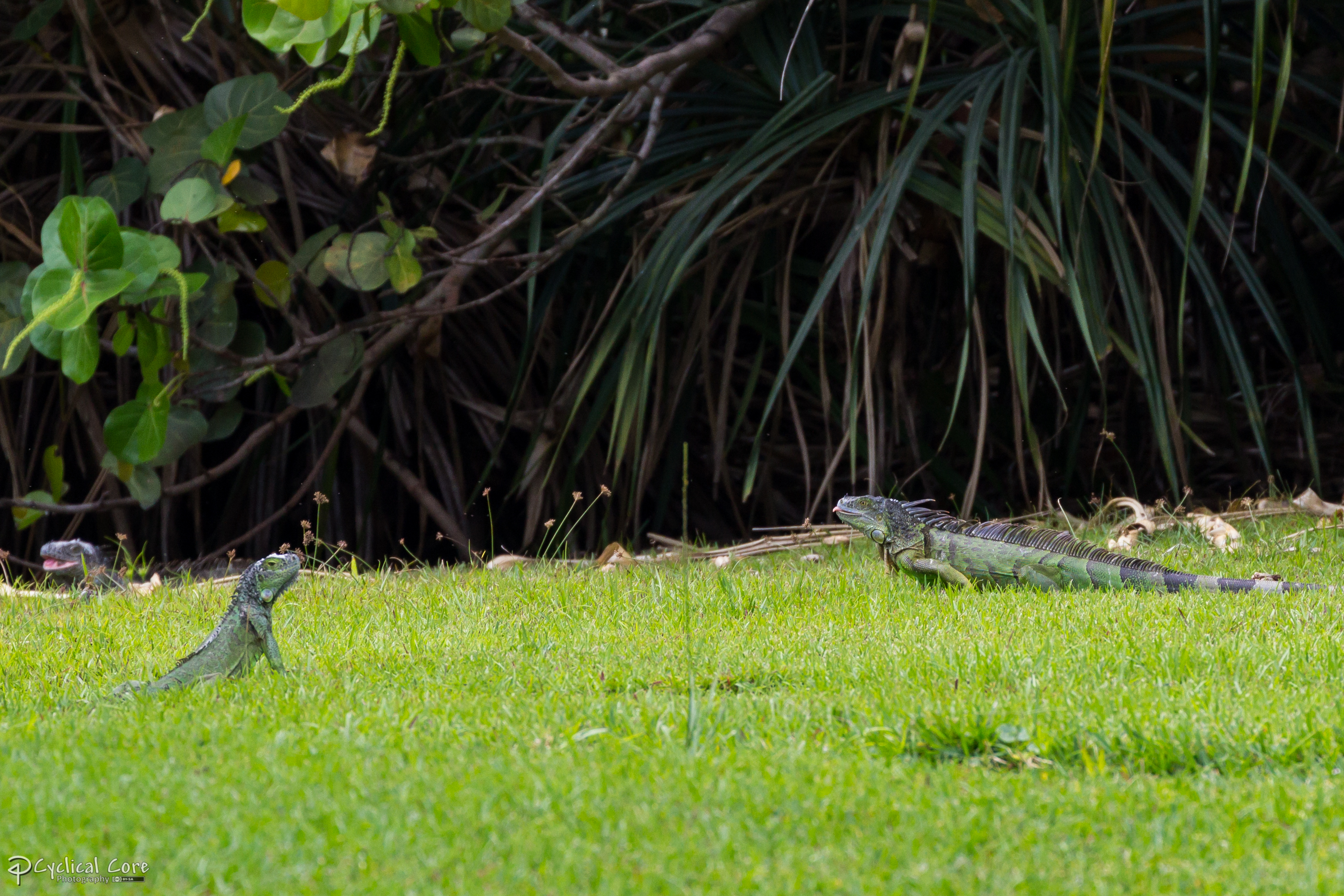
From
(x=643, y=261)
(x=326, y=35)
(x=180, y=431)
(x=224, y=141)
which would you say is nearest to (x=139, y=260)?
(x=224, y=141)

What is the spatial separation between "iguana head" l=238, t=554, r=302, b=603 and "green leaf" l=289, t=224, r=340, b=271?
225 centimetres

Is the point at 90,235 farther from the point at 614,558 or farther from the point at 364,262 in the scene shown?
the point at 614,558

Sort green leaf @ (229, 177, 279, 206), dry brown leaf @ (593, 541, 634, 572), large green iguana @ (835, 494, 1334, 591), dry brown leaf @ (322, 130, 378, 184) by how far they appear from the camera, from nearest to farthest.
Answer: large green iguana @ (835, 494, 1334, 591) < dry brown leaf @ (593, 541, 634, 572) < green leaf @ (229, 177, 279, 206) < dry brown leaf @ (322, 130, 378, 184)

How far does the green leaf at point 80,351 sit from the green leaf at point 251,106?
37.9 inches

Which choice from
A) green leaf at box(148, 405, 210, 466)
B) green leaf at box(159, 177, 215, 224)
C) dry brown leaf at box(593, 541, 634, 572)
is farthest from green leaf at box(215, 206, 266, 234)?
dry brown leaf at box(593, 541, 634, 572)

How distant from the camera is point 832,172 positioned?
5.27 metres

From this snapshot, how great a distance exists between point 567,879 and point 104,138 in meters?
5.31

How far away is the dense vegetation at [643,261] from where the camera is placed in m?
4.45

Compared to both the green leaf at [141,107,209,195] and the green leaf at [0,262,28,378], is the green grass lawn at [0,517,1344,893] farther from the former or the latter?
the green leaf at [141,107,209,195]

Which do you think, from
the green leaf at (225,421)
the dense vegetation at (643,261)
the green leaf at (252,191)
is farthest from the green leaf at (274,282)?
the green leaf at (225,421)

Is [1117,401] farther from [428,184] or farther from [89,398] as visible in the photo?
[89,398]

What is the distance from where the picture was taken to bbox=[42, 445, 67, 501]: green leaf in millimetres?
4887

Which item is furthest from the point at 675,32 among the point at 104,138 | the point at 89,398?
the point at 89,398

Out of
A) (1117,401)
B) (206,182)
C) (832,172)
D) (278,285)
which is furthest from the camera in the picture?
(1117,401)
